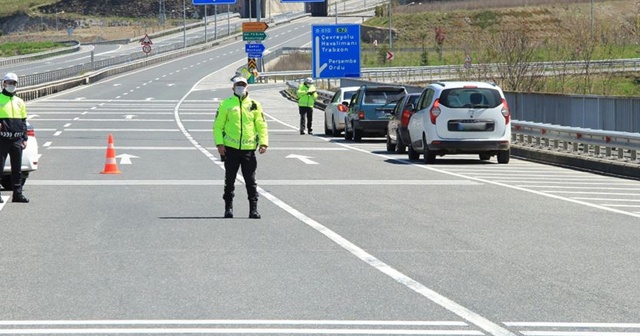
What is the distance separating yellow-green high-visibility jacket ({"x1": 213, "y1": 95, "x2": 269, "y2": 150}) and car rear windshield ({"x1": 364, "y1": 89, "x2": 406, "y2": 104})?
2048 centimetres

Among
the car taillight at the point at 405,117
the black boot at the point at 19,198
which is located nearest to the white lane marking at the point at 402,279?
the black boot at the point at 19,198

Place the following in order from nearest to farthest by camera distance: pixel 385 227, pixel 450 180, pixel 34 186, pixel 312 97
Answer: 1. pixel 385 227
2. pixel 34 186
3. pixel 450 180
4. pixel 312 97

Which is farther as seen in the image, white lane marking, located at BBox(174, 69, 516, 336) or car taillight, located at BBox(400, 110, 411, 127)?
car taillight, located at BBox(400, 110, 411, 127)

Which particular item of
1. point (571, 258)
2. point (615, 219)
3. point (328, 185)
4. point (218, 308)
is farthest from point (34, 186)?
point (218, 308)

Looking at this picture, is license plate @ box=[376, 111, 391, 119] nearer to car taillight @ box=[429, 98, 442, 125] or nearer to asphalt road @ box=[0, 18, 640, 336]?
car taillight @ box=[429, 98, 442, 125]

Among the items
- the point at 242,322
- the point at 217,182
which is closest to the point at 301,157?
the point at 217,182

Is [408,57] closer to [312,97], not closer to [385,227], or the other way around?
[312,97]

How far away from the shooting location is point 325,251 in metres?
13.0

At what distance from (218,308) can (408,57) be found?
112 m

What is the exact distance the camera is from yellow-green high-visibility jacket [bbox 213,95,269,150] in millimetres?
16406

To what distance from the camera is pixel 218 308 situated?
31.4ft

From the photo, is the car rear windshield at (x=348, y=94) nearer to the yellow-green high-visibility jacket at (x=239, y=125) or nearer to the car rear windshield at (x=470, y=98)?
the car rear windshield at (x=470, y=98)

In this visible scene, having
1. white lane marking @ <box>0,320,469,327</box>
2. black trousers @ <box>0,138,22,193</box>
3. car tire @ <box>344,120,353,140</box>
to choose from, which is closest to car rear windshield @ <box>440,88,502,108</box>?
car tire @ <box>344,120,353,140</box>

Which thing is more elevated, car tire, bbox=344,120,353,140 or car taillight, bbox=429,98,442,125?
car taillight, bbox=429,98,442,125
